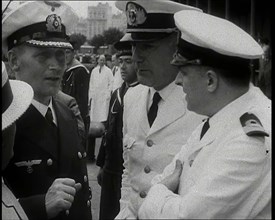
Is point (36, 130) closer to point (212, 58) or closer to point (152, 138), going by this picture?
point (152, 138)

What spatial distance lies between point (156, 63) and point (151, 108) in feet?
0.85

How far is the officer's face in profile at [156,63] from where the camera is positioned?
2.89 meters

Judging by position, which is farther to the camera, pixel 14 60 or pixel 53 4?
pixel 53 4

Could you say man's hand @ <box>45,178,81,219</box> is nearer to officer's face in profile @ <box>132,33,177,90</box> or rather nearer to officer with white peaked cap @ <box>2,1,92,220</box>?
officer with white peaked cap @ <box>2,1,92,220</box>

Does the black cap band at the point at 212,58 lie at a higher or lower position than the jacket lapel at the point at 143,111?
higher

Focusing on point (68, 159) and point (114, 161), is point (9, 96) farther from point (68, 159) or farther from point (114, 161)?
point (114, 161)

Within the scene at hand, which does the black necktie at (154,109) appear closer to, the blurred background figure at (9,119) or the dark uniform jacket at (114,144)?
the blurred background figure at (9,119)

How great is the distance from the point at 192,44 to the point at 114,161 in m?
2.35

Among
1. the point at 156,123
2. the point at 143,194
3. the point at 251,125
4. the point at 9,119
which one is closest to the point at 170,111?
the point at 156,123

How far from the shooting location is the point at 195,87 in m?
2.03

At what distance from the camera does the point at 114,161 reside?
4285 mm

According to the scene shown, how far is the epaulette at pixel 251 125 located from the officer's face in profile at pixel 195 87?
168 mm

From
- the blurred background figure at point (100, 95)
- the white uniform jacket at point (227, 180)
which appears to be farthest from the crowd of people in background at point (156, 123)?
the blurred background figure at point (100, 95)

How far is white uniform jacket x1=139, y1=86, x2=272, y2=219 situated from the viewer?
176 cm
